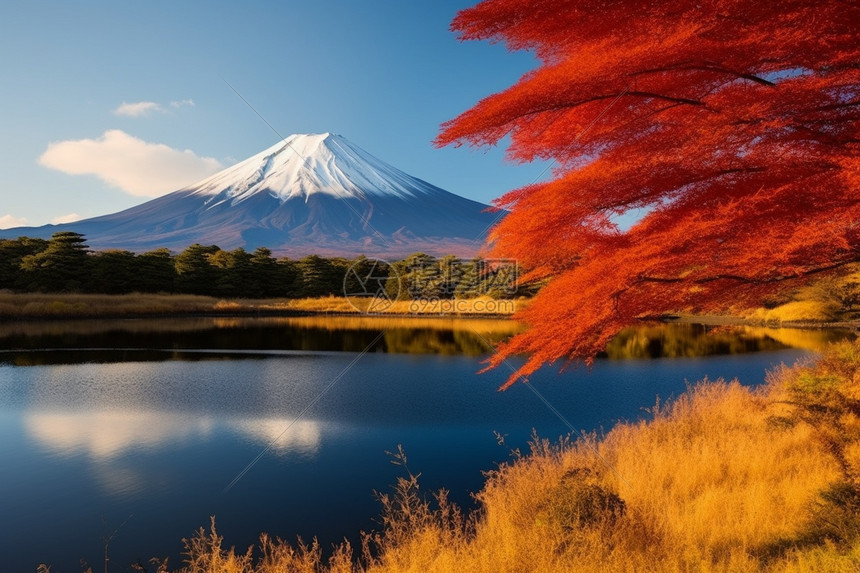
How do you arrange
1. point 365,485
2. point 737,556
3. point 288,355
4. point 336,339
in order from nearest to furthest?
point 737,556 → point 365,485 → point 288,355 → point 336,339

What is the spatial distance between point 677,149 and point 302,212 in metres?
154

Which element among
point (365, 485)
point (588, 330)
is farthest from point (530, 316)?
point (365, 485)

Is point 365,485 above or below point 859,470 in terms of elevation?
below

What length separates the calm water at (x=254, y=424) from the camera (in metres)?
7.24

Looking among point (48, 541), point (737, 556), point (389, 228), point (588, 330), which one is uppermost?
point (389, 228)

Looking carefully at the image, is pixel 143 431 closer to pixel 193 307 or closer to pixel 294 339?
pixel 294 339

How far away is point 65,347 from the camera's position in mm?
23203

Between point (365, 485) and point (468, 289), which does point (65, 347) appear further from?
point (468, 289)

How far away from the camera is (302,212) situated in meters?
150

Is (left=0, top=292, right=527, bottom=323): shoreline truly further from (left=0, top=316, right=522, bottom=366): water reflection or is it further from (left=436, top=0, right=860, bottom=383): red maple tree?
(left=436, top=0, right=860, bottom=383): red maple tree

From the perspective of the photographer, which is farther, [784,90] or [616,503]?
[616,503]

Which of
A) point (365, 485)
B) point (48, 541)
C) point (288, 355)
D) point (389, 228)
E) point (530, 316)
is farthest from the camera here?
point (389, 228)

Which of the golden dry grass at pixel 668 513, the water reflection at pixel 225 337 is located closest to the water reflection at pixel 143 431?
the golden dry grass at pixel 668 513

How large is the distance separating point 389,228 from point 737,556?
136507 millimetres
